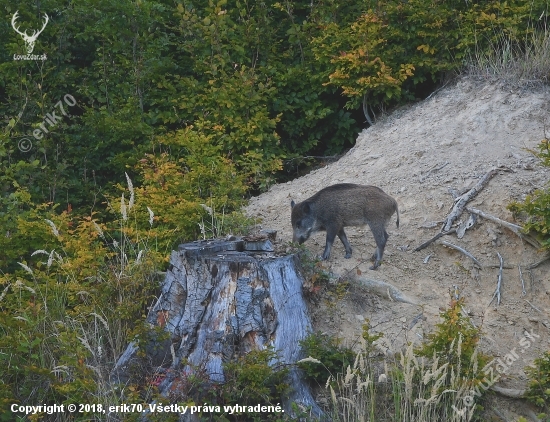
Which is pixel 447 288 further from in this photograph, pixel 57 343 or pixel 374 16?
pixel 374 16

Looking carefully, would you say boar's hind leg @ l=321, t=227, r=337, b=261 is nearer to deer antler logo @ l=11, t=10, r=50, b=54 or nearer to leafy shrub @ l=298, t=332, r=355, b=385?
leafy shrub @ l=298, t=332, r=355, b=385

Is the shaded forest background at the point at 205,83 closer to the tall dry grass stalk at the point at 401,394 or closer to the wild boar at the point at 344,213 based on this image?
the wild boar at the point at 344,213

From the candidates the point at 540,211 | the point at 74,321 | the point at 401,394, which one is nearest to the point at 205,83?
the point at 74,321

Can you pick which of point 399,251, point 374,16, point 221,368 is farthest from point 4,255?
point 374,16

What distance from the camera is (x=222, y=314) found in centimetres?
794

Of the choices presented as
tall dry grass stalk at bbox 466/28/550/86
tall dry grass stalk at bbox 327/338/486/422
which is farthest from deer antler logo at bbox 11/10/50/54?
tall dry grass stalk at bbox 327/338/486/422

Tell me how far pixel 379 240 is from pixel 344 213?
0.54m

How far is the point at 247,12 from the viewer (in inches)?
571

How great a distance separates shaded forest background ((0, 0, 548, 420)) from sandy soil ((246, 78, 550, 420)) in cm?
74

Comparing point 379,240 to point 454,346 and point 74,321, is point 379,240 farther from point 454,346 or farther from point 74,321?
point 74,321

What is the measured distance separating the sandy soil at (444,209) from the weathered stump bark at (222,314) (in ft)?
2.37

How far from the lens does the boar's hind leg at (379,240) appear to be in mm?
9609

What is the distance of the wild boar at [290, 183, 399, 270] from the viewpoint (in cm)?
982

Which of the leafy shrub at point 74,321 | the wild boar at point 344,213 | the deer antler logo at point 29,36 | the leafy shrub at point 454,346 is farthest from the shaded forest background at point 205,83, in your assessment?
the leafy shrub at point 454,346
